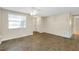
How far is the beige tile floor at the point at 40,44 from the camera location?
1.85 m

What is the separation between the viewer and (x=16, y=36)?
189 cm

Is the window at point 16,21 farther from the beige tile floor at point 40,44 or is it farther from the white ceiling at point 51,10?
the beige tile floor at point 40,44

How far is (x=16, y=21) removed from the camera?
6.24 ft

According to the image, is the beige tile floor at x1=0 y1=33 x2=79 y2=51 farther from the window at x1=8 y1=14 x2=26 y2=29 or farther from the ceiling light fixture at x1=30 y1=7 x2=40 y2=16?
the ceiling light fixture at x1=30 y1=7 x2=40 y2=16

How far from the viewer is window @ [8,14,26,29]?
1840 millimetres

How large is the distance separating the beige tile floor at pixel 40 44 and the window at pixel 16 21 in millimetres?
254

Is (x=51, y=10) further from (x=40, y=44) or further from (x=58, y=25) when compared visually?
(x=40, y=44)

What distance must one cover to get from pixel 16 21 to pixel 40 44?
2.12 feet

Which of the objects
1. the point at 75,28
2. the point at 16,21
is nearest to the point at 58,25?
the point at 75,28

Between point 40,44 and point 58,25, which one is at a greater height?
point 58,25
